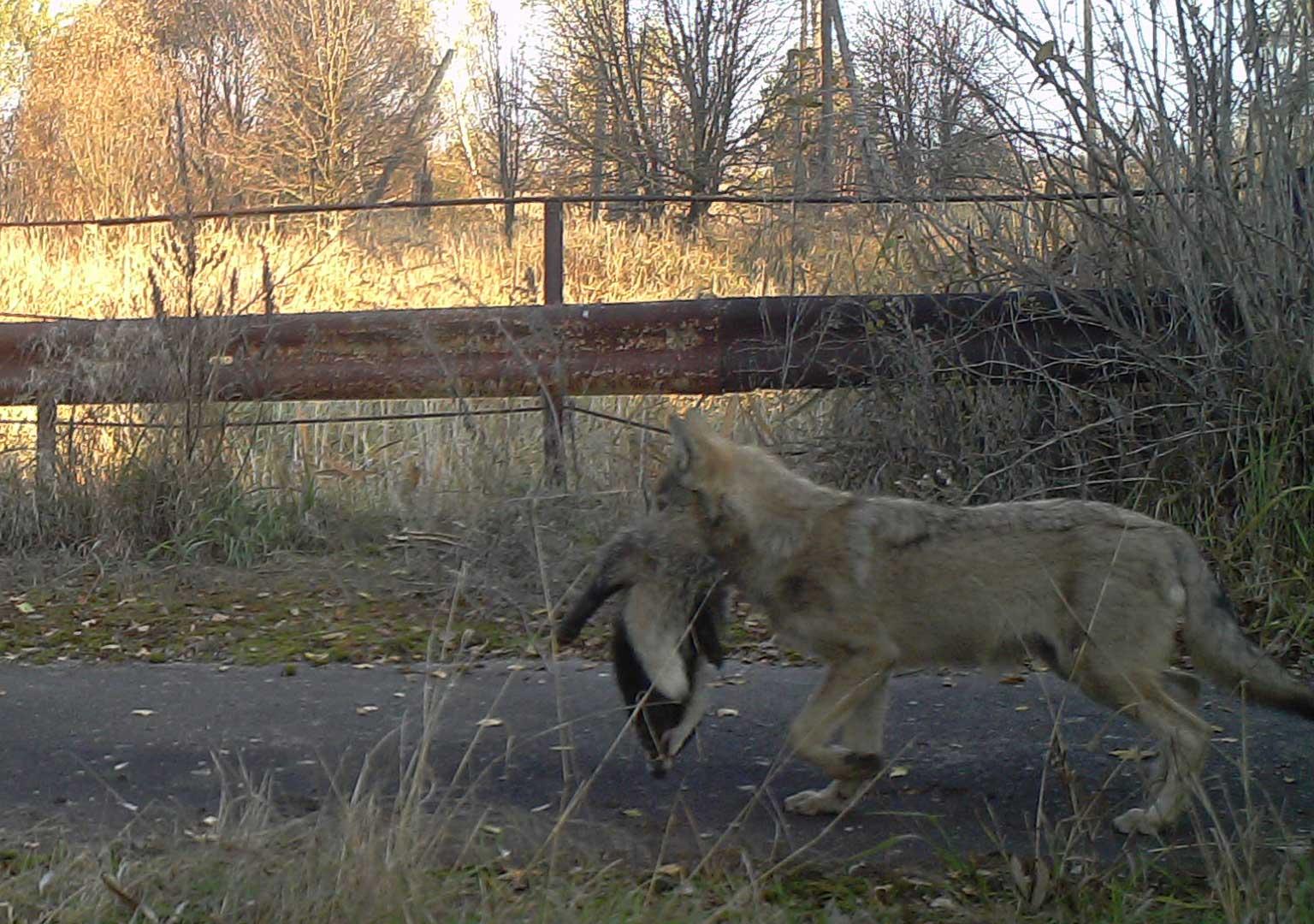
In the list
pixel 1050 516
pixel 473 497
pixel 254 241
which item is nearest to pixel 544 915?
pixel 1050 516

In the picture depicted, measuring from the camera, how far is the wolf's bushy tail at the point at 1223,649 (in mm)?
4566

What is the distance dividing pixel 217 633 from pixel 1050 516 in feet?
12.3

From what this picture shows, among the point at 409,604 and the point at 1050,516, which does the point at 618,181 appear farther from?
the point at 1050,516

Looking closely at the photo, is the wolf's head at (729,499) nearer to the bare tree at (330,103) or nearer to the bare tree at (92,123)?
the bare tree at (92,123)

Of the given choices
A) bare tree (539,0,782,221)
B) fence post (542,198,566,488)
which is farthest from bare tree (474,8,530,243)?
fence post (542,198,566,488)

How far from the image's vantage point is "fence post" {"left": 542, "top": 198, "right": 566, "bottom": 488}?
7922 mm

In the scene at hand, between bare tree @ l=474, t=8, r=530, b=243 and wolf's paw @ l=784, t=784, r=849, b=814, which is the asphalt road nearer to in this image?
wolf's paw @ l=784, t=784, r=849, b=814

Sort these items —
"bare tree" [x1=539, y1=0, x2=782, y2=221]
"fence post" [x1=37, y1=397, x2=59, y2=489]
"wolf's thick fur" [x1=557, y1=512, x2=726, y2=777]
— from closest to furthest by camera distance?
"wolf's thick fur" [x1=557, y1=512, x2=726, y2=777] → "fence post" [x1=37, y1=397, x2=59, y2=489] → "bare tree" [x1=539, y1=0, x2=782, y2=221]

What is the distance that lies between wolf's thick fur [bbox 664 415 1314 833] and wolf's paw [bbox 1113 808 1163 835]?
4.5 inches

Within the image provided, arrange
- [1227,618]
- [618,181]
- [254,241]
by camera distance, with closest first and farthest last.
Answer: [1227,618] < [254,241] < [618,181]

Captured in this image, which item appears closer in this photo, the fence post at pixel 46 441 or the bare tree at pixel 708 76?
the fence post at pixel 46 441

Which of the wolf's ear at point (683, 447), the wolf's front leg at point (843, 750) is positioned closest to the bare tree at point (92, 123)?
the wolf's ear at point (683, 447)

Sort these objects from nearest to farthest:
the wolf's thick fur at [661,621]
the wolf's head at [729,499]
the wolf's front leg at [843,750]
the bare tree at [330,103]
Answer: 1. the wolf's front leg at [843,750]
2. the wolf's thick fur at [661,621]
3. the wolf's head at [729,499]
4. the bare tree at [330,103]

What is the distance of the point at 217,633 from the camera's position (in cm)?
661
